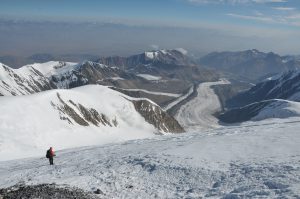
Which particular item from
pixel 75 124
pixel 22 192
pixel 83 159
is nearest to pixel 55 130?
pixel 75 124

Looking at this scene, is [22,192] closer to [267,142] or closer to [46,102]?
[267,142]

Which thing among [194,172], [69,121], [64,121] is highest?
[194,172]

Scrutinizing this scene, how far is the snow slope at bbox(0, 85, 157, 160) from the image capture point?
238ft

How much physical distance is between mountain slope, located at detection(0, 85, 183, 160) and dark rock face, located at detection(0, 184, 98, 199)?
3684 cm

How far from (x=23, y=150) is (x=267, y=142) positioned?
150ft

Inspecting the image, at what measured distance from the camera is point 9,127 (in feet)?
245

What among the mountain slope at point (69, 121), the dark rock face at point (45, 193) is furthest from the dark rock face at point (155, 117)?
the dark rock face at point (45, 193)

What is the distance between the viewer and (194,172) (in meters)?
29.0

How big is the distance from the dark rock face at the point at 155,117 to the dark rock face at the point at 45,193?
10760cm

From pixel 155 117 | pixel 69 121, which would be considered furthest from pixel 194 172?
pixel 155 117

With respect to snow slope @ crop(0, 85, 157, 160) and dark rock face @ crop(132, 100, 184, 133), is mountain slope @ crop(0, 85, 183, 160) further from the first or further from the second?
dark rock face @ crop(132, 100, 184, 133)

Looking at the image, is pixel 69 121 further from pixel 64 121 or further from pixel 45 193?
pixel 45 193

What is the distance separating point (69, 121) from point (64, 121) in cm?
215

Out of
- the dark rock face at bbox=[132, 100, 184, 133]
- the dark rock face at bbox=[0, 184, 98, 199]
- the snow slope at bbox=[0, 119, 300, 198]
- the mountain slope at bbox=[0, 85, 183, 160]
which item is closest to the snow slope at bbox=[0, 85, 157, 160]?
the mountain slope at bbox=[0, 85, 183, 160]
